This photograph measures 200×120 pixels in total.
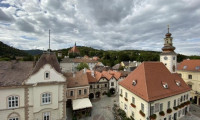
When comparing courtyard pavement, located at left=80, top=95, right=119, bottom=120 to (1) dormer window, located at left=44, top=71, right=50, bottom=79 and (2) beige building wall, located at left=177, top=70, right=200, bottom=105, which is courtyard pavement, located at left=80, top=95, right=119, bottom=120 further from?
(2) beige building wall, located at left=177, top=70, right=200, bottom=105

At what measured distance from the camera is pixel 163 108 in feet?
48.9

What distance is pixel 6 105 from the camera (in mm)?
12578

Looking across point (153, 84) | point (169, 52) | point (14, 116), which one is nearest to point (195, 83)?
point (169, 52)

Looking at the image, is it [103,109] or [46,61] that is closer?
[46,61]

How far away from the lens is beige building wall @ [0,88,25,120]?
12.4 meters

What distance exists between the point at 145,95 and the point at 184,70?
23.3 m

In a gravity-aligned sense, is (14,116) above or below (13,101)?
below

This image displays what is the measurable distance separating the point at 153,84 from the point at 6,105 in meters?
20.9

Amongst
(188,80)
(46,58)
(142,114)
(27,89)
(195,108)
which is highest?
(46,58)

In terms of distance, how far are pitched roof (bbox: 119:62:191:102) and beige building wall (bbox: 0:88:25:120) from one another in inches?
654

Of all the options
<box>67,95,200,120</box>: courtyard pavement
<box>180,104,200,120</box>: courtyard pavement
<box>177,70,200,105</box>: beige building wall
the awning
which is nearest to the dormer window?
the awning

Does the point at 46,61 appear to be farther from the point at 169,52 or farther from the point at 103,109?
the point at 169,52

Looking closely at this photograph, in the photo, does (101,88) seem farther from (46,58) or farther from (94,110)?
(46,58)

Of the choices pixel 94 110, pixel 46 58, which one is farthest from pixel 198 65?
pixel 46 58
